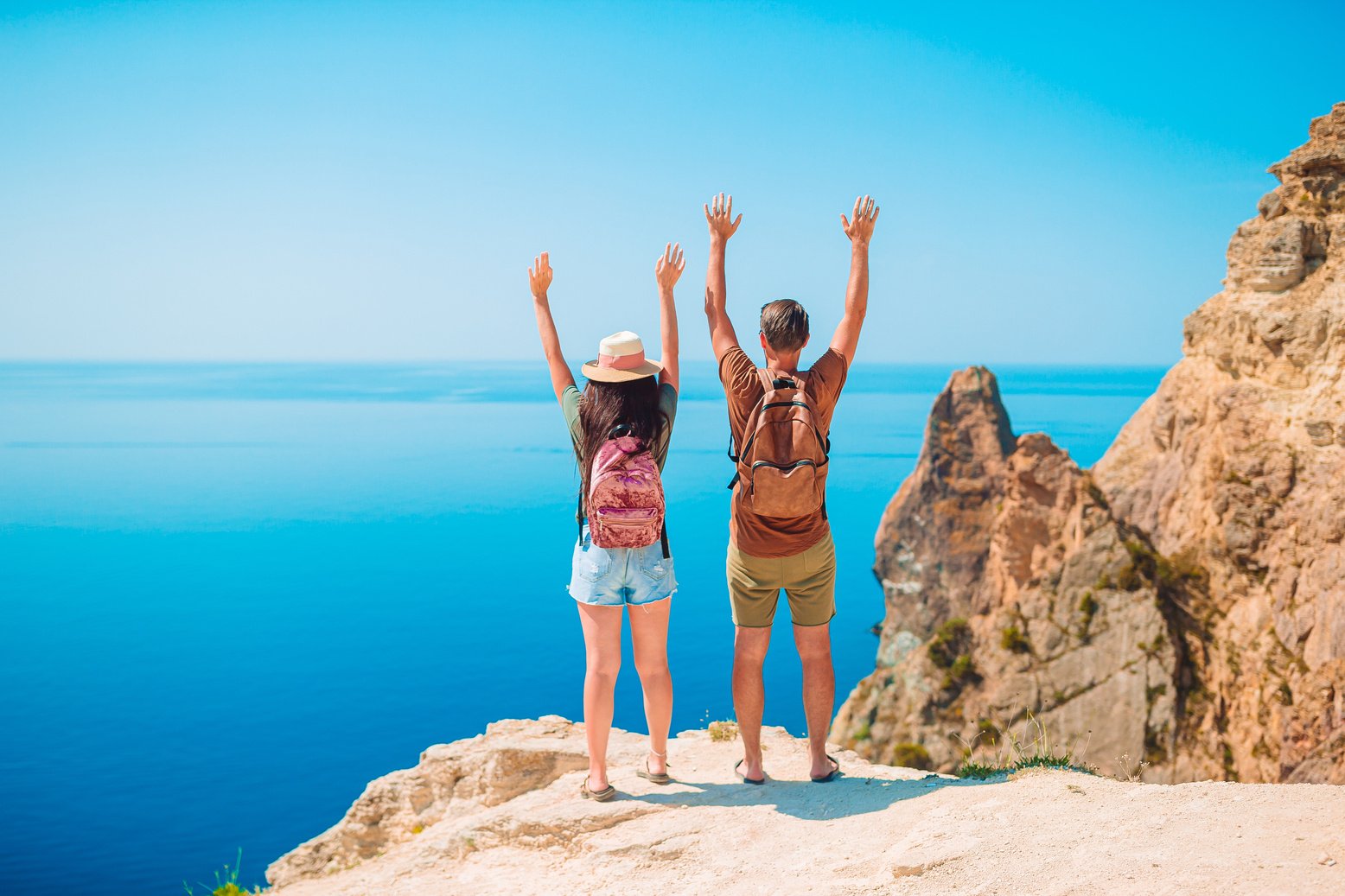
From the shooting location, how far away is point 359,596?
8412cm

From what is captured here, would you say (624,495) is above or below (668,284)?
below

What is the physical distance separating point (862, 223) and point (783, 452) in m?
1.59

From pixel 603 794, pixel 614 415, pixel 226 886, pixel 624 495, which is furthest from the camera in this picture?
pixel 226 886

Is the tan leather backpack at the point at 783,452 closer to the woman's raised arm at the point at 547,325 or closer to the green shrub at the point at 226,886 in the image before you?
the woman's raised arm at the point at 547,325

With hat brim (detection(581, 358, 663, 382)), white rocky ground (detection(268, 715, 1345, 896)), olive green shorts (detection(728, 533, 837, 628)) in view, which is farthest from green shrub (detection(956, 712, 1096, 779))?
hat brim (detection(581, 358, 663, 382))

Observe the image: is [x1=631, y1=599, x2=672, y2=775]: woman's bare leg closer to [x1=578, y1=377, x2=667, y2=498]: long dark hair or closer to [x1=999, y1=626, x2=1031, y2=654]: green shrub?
[x1=578, y1=377, x2=667, y2=498]: long dark hair

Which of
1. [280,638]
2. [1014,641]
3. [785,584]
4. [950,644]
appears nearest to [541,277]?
[785,584]

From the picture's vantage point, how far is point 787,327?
16.4 ft

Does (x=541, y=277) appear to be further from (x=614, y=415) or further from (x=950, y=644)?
(x=950, y=644)

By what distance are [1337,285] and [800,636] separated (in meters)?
19.7

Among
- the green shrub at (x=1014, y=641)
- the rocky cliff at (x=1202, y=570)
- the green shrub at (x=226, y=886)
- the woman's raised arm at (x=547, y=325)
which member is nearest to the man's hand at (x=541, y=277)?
the woman's raised arm at (x=547, y=325)

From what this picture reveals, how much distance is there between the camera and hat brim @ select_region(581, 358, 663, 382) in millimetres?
5075

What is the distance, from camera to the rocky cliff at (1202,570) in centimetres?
1861

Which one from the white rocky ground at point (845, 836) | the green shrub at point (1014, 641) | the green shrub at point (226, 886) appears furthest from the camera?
the green shrub at point (1014, 641)
